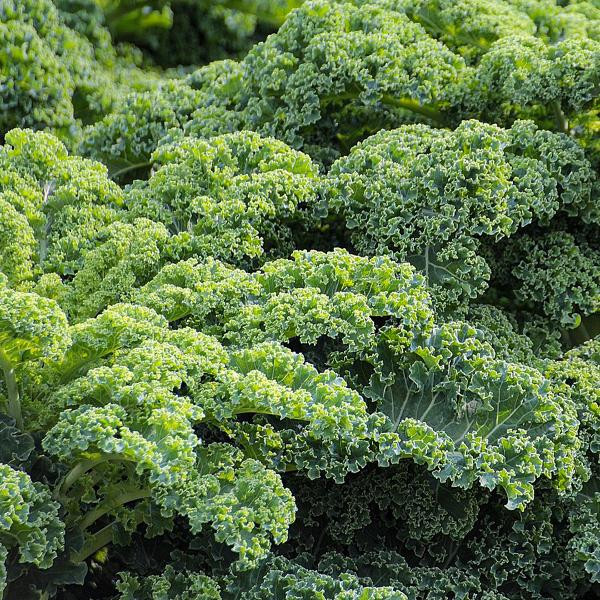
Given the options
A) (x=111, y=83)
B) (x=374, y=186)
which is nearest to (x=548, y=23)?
(x=374, y=186)

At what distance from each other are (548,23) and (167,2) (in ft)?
9.74

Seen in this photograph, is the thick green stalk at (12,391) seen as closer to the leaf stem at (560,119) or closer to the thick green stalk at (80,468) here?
the thick green stalk at (80,468)

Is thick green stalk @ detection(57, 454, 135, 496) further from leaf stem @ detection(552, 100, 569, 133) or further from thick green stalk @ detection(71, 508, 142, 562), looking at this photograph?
leaf stem @ detection(552, 100, 569, 133)

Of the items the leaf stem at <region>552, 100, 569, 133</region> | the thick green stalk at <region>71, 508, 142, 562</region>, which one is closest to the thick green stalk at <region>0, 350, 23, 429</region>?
the thick green stalk at <region>71, 508, 142, 562</region>

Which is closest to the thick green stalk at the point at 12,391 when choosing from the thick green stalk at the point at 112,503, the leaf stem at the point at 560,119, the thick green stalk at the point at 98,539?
the thick green stalk at the point at 112,503

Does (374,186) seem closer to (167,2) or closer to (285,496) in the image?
(285,496)

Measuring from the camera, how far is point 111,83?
5664 millimetres

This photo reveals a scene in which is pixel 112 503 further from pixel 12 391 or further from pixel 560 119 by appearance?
pixel 560 119

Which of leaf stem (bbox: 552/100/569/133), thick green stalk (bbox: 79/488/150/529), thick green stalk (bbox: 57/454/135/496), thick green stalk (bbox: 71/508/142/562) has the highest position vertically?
leaf stem (bbox: 552/100/569/133)

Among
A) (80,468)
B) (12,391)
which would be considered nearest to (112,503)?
(80,468)

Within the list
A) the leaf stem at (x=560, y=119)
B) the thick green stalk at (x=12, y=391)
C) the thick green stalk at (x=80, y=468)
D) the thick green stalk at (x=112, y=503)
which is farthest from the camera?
the leaf stem at (x=560, y=119)

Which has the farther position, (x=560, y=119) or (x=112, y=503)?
(x=560, y=119)

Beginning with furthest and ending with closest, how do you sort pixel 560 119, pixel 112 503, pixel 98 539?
pixel 560 119 < pixel 98 539 < pixel 112 503

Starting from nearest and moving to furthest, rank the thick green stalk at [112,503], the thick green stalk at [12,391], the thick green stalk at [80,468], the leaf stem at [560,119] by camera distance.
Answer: the thick green stalk at [80,468], the thick green stalk at [12,391], the thick green stalk at [112,503], the leaf stem at [560,119]
